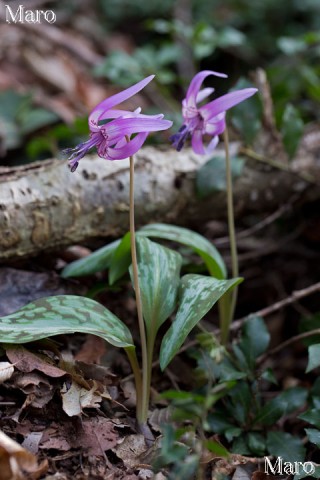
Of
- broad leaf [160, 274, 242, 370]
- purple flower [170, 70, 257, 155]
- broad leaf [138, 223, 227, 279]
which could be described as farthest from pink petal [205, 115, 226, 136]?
broad leaf [160, 274, 242, 370]

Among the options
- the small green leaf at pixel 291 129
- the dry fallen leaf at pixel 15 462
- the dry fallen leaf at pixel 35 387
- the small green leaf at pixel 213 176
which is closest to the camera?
the dry fallen leaf at pixel 15 462

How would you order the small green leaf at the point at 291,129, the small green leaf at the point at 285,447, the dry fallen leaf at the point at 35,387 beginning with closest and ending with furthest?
the dry fallen leaf at the point at 35,387, the small green leaf at the point at 285,447, the small green leaf at the point at 291,129

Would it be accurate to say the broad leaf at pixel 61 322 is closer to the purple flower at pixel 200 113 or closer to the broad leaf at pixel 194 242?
the broad leaf at pixel 194 242

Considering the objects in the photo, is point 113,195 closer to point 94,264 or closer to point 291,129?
point 94,264

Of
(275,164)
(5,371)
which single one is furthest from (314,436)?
(275,164)

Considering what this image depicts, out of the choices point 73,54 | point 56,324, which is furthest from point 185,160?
point 73,54

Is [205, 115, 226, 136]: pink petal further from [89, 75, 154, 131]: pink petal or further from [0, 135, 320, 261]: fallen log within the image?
[0, 135, 320, 261]: fallen log

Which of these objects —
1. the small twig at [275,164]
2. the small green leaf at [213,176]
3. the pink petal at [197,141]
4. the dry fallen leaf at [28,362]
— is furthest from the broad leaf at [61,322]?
the small twig at [275,164]
